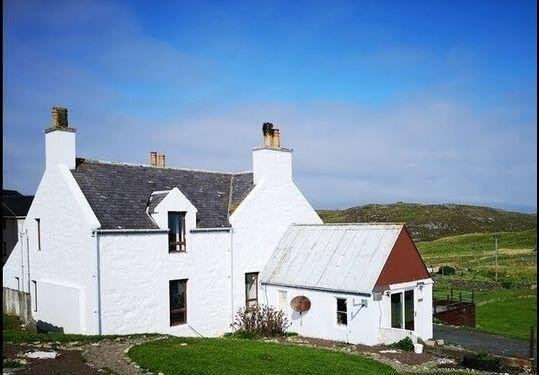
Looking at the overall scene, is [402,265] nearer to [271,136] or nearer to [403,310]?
[403,310]

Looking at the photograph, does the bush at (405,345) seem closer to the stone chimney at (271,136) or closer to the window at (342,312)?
the window at (342,312)

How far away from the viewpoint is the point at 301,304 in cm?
2644

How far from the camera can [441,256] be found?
79062 millimetres

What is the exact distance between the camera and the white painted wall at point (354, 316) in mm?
24078

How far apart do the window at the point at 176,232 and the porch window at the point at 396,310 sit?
1089cm

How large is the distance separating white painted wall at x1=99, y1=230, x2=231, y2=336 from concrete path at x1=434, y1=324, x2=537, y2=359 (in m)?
12.0

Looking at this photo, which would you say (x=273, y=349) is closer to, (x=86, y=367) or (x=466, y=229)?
(x=86, y=367)

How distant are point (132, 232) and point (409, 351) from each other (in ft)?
44.7

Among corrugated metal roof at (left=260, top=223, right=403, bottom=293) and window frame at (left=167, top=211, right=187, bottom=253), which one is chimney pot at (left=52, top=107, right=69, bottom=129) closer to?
window frame at (left=167, top=211, right=187, bottom=253)

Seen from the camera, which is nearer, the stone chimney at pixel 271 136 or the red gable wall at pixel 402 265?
the red gable wall at pixel 402 265

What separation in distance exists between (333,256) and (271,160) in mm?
7187

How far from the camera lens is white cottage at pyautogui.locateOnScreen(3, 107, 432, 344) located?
23609 mm

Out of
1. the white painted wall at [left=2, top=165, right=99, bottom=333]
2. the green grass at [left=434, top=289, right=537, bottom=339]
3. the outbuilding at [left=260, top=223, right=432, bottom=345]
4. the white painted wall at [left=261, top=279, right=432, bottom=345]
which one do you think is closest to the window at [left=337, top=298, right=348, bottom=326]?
the outbuilding at [left=260, top=223, right=432, bottom=345]

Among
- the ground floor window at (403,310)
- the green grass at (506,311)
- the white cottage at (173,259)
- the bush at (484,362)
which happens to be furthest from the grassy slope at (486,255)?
the bush at (484,362)
